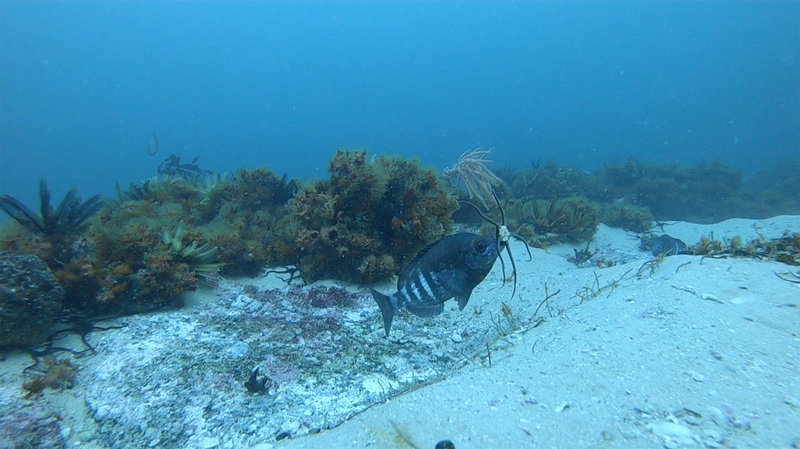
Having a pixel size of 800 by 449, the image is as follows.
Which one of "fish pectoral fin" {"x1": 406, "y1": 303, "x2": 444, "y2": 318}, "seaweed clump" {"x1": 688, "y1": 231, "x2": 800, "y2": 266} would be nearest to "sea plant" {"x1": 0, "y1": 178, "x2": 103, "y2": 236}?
"fish pectoral fin" {"x1": 406, "y1": 303, "x2": 444, "y2": 318}

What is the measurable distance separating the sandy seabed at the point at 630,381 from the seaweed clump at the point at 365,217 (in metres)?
2.51

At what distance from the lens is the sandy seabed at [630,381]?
7.34 feet

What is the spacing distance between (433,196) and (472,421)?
4305mm

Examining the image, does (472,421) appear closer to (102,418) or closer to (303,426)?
(303,426)

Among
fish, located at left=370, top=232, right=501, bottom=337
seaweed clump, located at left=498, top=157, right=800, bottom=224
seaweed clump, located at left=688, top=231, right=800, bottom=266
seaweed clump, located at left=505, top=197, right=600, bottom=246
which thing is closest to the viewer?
fish, located at left=370, top=232, right=501, bottom=337

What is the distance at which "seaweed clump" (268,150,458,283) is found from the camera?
5.93 meters

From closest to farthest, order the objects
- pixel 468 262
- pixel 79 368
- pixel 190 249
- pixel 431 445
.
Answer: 1. pixel 431 445
2. pixel 468 262
3. pixel 79 368
4. pixel 190 249

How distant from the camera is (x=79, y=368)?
3725 millimetres

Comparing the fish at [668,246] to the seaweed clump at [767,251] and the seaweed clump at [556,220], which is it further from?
the seaweed clump at [767,251]

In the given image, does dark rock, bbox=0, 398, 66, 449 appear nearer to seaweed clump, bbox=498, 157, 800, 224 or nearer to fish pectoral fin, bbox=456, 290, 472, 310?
fish pectoral fin, bbox=456, 290, 472, 310

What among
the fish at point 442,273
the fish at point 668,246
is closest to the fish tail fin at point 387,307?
the fish at point 442,273

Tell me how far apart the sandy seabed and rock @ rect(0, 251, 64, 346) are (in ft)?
1.00

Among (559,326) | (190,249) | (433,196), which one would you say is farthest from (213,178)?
(559,326)

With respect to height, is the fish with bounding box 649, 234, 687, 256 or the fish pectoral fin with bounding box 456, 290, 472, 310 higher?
the fish pectoral fin with bounding box 456, 290, 472, 310
